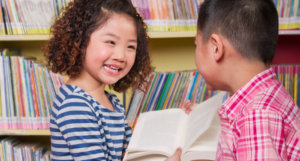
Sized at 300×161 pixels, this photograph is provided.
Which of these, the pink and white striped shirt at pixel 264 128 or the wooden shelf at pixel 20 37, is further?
the wooden shelf at pixel 20 37

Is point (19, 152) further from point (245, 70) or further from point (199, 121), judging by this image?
point (245, 70)

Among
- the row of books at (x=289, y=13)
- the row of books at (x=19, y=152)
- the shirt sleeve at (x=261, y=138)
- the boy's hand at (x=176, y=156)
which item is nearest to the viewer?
the shirt sleeve at (x=261, y=138)

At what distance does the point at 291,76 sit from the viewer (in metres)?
1.21

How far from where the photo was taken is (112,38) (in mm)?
813

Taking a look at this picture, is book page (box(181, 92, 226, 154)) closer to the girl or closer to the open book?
the open book

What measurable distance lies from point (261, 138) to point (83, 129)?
1.52 ft

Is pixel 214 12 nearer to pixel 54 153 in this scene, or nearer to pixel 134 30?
pixel 134 30

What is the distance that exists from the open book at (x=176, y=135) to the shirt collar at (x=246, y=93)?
14cm

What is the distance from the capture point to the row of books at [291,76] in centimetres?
120

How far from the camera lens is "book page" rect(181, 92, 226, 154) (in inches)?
29.5

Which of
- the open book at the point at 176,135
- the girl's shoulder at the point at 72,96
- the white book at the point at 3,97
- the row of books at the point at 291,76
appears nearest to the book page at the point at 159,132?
the open book at the point at 176,135

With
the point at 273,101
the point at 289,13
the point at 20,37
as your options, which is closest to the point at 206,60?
the point at 273,101

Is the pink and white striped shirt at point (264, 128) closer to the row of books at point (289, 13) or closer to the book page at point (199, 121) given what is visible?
the book page at point (199, 121)

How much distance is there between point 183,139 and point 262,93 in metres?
0.32
